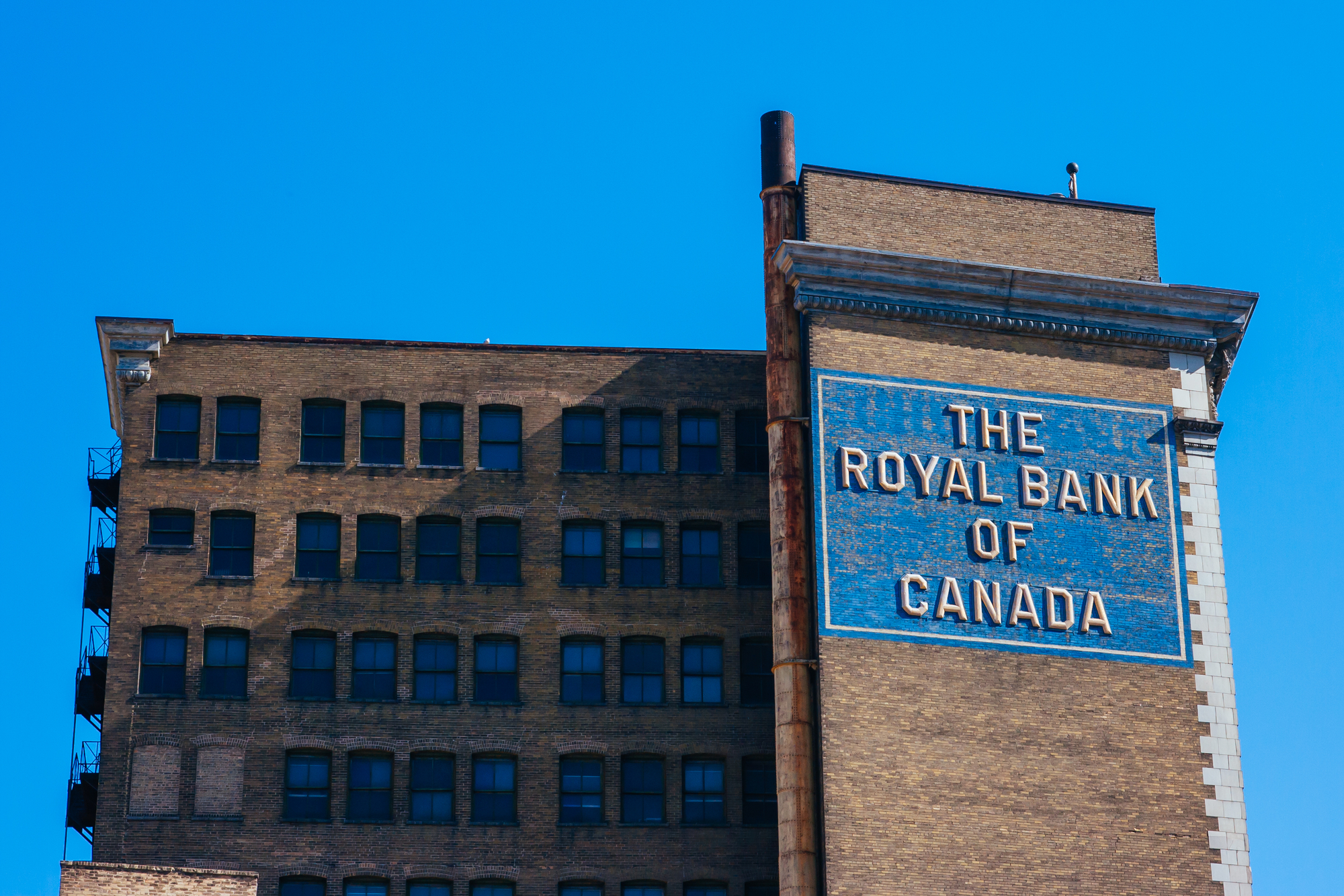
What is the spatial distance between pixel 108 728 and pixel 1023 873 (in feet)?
83.2

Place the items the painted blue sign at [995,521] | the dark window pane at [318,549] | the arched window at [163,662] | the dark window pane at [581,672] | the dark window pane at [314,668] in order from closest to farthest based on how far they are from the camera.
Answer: the painted blue sign at [995,521]
the arched window at [163,662]
the dark window pane at [314,668]
the dark window pane at [581,672]
the dark window pane at [318,549]

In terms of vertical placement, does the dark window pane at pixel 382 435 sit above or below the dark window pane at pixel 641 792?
above

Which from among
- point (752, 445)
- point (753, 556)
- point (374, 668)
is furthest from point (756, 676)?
point (374, 668)

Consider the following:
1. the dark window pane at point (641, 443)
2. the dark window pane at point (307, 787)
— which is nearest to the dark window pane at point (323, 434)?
the dark window pane at point (641, 443)

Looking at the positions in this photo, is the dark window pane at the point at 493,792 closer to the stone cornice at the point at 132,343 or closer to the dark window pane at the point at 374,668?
the dark window pane at the point at 374,668

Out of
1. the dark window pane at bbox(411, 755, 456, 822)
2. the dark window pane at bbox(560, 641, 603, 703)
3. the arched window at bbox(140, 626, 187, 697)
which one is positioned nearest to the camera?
the dark window pane at bbox(411, 755, 456, 822)

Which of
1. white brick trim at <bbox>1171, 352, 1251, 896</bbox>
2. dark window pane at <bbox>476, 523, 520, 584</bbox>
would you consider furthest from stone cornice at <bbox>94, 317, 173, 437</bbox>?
white brick trim at <bbox>1171, 352, 1251, 896</bbox>

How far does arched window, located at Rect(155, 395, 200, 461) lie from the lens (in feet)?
196

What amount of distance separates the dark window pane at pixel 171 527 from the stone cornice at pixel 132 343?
393 centimetres

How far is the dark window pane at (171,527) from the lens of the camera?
58906 millimetres

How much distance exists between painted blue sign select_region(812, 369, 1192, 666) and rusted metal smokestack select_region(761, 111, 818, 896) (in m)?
0.69

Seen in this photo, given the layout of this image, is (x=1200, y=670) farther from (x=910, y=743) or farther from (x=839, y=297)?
(x=839, y=297)

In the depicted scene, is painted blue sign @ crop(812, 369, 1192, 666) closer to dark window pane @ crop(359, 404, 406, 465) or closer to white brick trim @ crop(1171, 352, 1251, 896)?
white brick trim @ crop(1171, 352, 1251, 896)

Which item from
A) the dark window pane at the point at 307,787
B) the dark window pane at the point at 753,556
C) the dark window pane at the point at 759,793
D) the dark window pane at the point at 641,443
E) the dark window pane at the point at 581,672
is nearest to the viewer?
the dark window pane at the point at 307,787
